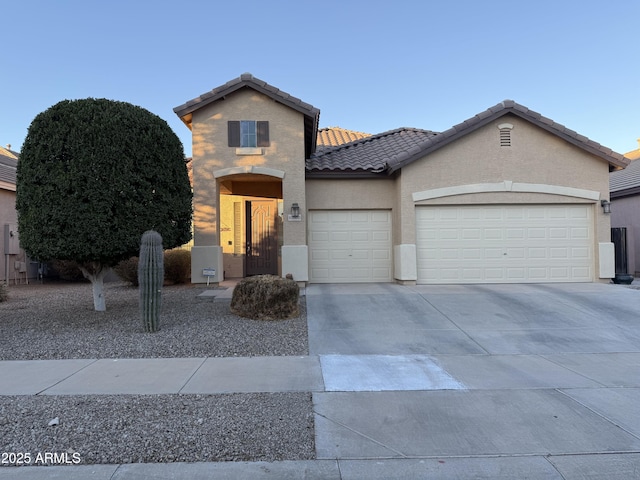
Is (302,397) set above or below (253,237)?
below

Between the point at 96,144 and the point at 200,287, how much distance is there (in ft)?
19.6

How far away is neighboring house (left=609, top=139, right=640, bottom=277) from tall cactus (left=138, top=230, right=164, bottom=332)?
50.8 feet

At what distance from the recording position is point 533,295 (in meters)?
10.5

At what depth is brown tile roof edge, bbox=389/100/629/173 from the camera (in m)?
12.1

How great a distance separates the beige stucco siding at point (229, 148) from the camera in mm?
12672

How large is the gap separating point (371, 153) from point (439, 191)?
10.6 feet


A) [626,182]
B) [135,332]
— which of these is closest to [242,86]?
[135,332]

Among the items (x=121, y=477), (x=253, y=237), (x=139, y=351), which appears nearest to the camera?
(x=121, y=477)

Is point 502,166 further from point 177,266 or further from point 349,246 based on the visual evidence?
point 177,266

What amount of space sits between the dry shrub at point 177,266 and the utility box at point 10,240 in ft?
19.4

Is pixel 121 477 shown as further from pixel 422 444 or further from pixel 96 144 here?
pixel 96 144

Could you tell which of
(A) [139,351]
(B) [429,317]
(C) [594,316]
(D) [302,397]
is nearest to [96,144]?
(A) [139,351]

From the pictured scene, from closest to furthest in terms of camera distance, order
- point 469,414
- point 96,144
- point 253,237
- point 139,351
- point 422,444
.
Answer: point 422,444 < point 469,414 < point 139,351 < point 96,144 < point 253,237

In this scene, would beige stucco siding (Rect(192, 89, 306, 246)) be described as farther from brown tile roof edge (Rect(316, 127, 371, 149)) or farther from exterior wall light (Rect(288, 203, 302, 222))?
brown tile roof edge (Rect(316, 127, 371, 149))
